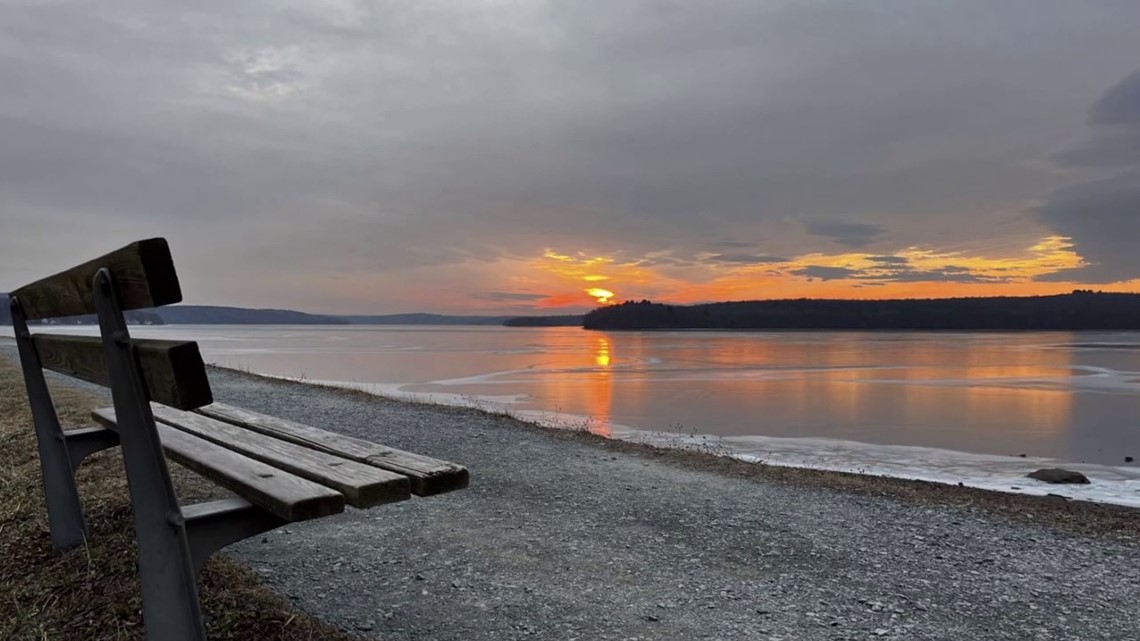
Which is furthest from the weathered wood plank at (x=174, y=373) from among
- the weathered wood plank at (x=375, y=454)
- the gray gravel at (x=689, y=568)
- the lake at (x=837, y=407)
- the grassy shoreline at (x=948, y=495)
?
the lake at (x=837, y=407)

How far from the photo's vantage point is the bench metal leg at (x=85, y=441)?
3.44 m

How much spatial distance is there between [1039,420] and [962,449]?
19.1ft

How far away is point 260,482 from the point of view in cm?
220

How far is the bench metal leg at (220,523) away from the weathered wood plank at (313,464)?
0.21 metres

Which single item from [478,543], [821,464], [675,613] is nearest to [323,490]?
[675,613]

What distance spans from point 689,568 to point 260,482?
9.14 feet

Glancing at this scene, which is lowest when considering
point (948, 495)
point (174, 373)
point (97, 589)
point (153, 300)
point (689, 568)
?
point (948, 495)

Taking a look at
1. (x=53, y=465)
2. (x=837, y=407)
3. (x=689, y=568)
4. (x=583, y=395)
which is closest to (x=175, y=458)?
(x=53, y=465)

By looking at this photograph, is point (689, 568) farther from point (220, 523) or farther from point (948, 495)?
point (948, 495)

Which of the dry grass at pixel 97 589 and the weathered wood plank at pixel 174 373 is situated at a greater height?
the weathered wood plank at pixel 174 373

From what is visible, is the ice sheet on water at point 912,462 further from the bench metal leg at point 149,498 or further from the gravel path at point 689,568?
the bench metal leg at point 149,498

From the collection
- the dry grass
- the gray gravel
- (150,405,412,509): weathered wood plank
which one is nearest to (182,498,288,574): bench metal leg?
(150,405,412,509): weathered wood plank

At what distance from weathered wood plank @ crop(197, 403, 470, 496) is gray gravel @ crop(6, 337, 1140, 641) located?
90 centimetres

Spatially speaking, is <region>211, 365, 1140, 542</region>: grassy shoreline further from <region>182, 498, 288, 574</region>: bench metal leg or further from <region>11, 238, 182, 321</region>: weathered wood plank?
<region>11, 238, 182, 321</region>: weathered wood plank
